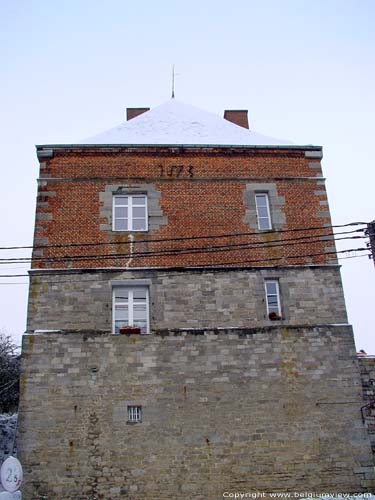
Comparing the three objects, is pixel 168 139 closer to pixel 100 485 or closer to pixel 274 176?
pixel 274 176

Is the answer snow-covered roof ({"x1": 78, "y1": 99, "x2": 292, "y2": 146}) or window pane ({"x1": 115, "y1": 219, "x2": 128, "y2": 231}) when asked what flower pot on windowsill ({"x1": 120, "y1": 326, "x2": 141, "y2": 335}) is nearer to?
window pane ({"x1": 115, "y1": 219, "x2": 128, "y2": 231})

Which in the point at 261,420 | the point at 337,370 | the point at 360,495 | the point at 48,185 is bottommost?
the point at 360,495

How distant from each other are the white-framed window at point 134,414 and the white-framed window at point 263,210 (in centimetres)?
641

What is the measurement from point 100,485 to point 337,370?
6.90 meters

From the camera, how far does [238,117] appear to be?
20.0m

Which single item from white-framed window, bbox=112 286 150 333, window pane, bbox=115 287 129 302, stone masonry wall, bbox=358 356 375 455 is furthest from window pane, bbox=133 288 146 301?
stone masonry wall, bbox=358 356 375 455

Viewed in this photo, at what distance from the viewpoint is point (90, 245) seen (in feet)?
48.7

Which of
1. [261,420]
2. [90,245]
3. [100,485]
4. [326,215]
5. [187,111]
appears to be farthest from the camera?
[187,111]

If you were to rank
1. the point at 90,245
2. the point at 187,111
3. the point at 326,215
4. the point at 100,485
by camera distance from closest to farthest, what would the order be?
the point at 100,485, the point at 90,245, the point at 326,215, the point at 187,111

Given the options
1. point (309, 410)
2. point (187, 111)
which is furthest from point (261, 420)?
point (187, 111)

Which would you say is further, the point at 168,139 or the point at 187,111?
the point at 187,111

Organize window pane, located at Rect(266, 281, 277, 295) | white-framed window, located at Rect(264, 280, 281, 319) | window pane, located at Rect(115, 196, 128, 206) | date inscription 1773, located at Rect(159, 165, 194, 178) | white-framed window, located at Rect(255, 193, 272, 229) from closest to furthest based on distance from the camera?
white-framed window, located at Rect(264, 280, 281, 319)
window pane, located at Rect(266, 281, 277, 295)
window pane, located at Rect(115, 196, 128, 206)
white-framed window, located at Rect(255, 193, 272, 229)
date inscription 1773, located at Rect(159, 165, 194, 178)

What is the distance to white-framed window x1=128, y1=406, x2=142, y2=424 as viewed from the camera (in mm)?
13156

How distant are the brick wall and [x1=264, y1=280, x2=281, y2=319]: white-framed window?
0.69 m
